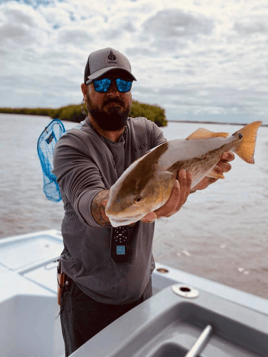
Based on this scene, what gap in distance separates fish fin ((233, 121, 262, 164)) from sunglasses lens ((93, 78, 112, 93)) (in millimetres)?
967

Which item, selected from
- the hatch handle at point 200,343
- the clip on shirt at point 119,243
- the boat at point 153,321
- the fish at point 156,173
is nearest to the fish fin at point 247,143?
the fish at point 156,173

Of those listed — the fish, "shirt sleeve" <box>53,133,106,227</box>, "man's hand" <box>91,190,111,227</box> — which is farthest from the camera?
"shirt sleeve" <box>53,133,106,227</box>

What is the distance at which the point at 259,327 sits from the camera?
2041 mm

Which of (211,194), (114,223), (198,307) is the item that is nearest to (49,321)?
(198,307)

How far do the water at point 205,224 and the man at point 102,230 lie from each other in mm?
2651

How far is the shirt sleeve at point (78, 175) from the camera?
162 cm

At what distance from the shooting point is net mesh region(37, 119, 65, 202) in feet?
9.92

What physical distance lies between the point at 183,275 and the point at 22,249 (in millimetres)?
2219

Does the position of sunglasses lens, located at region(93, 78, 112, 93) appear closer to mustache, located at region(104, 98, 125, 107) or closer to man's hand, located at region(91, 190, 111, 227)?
mustache, located at region(104, 98, 125, 107)

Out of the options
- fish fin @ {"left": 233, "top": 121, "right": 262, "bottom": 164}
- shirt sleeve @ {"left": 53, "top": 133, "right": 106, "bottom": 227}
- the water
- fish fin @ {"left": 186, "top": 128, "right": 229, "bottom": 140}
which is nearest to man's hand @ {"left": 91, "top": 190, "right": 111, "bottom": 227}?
shirt sleeve @ {"left": 53, "top": 133, "right": 106, "bottom": 227}

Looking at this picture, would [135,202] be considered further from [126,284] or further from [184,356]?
[184,356]

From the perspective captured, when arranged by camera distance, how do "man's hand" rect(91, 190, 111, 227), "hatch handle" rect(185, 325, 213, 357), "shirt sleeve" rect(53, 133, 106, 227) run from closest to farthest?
"man's hand" rect(91, 190, 111, 227) → "shirt sleeve" rect(53, 133, 106, 227) → "hatch handle" rect(185, 325, 213, 357)

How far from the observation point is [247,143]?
210cm

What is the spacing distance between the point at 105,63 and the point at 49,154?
1.31 m
